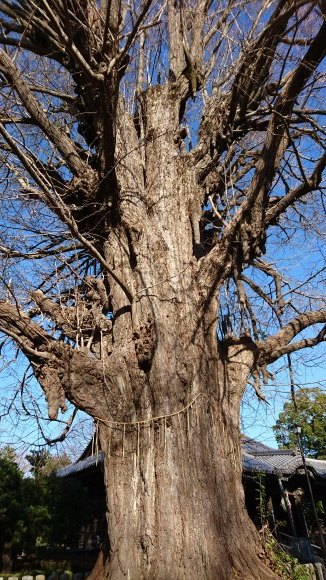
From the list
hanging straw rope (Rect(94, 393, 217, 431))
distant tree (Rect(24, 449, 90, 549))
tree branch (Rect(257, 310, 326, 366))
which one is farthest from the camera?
distant tree (Rect(24, 449, 90, 549))

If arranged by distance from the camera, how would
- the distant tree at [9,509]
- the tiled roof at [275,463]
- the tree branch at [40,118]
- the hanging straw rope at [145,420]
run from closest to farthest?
the hanging straw rope at [145,420] → the tree branch at [40,118] → the distant tree at [9,509] → the tiled roof at [275,463]

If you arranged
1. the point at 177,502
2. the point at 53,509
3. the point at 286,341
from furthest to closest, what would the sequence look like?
the point at 53,509, the point at 286,341, the point at 177,502

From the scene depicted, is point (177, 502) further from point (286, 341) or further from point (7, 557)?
point (7, 557)

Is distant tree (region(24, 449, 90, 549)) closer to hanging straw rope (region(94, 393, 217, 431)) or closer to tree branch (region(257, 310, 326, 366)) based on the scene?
tree branch (region(257, 310, 326, 366))

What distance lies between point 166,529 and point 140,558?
251 mm

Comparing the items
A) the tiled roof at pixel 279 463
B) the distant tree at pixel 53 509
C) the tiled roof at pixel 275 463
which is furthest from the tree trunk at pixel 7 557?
the tiled roof at pixel 279 463

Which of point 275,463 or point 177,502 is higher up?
point 275,463

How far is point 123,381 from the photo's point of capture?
3.77 m

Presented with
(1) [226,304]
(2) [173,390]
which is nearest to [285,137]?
(1) [226,304]

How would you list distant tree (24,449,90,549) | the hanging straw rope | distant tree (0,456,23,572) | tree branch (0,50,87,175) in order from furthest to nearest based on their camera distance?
distant tree (24,449,90,549) → distant tree (0,456,23,572) → tree branch (0,50,87,175) → the hanging straw rope

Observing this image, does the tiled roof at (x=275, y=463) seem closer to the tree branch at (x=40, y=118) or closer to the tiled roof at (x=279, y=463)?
the tiled roof at (x=279, y=463)

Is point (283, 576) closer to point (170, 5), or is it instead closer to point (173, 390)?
point (173, 390)

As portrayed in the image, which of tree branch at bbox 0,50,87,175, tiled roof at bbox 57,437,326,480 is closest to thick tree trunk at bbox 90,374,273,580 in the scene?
tree branch at bbox 0,50,87,175

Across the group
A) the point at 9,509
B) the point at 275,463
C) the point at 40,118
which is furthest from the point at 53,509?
the point at 40,118
